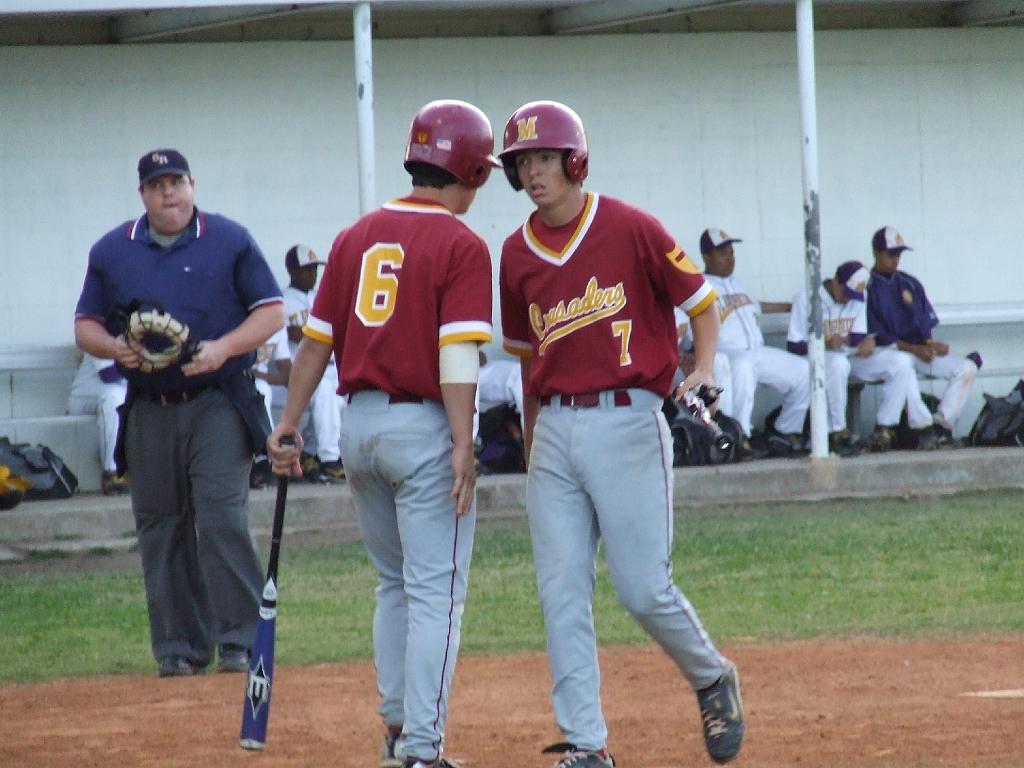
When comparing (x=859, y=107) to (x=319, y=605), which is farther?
(x=859, y=107)

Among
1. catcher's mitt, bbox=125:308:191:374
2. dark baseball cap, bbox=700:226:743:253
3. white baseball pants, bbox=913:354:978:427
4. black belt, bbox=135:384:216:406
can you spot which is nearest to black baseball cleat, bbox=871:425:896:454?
white baseball pants, bbox=913:354:978:427

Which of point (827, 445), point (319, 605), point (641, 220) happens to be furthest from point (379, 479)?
point (827, 445)

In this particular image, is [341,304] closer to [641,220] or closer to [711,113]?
[641,220]

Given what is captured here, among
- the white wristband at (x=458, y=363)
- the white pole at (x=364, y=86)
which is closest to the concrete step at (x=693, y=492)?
the white pole at (x=364, y=86)

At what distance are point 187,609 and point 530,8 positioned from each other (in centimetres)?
791

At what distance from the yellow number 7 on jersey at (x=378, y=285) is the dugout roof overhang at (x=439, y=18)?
709 cm

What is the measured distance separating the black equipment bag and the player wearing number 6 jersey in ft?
24.7

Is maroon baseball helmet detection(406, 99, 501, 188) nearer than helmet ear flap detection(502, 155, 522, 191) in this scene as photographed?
Yes

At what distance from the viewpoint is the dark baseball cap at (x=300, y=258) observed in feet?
44.1

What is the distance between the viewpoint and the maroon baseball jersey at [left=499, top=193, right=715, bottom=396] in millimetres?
5355

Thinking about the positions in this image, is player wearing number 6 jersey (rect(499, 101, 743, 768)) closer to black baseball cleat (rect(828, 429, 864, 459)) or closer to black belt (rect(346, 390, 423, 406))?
black belt (rect(346, 390, 423, 406))

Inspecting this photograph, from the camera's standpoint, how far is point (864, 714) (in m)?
6.17

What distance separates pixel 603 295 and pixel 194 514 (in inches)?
107

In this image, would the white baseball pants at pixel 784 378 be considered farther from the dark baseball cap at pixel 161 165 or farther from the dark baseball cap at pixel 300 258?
the dark baseball cap at pixel 161 165
